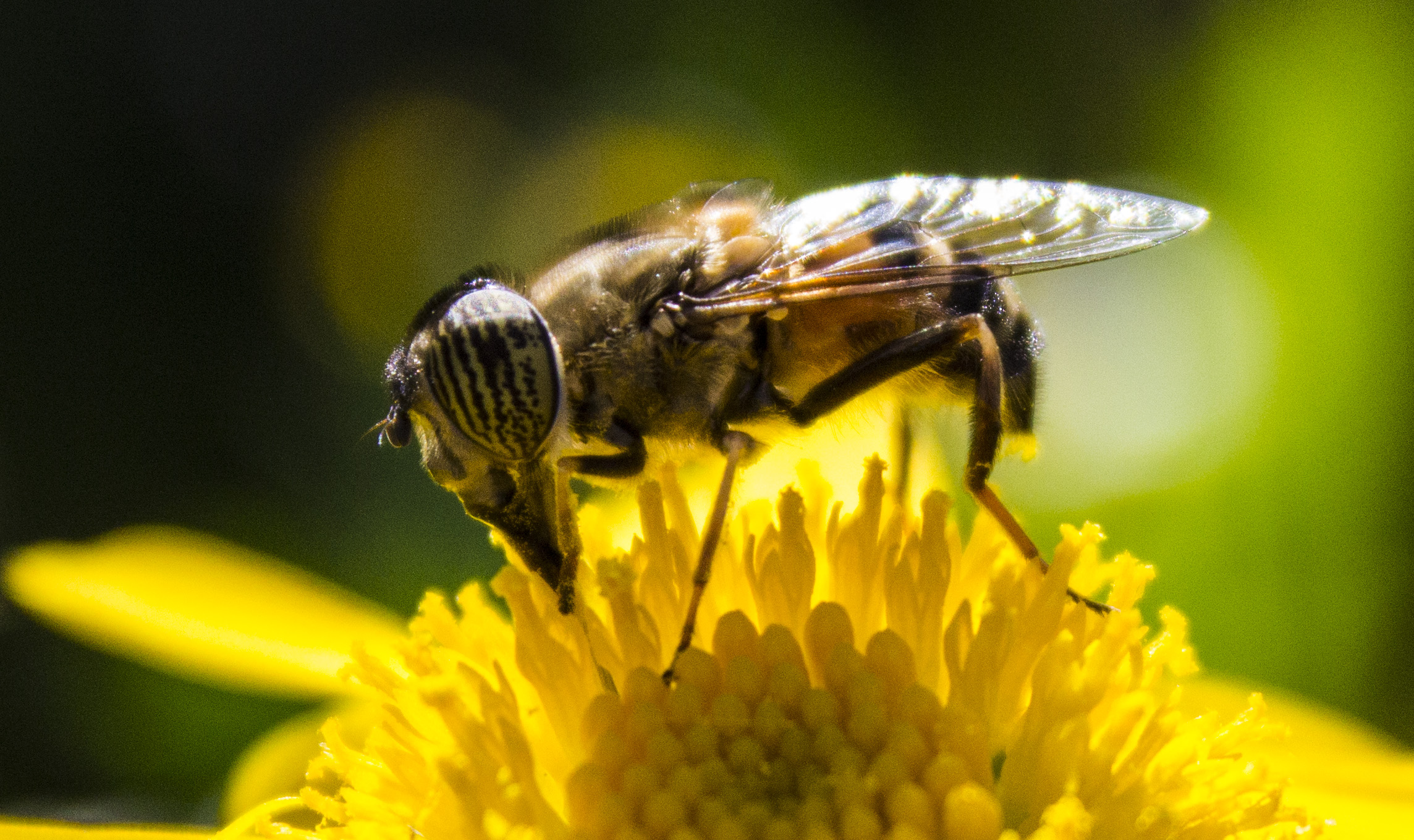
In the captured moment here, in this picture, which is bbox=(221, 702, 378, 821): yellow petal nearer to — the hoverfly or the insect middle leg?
the hoverfly

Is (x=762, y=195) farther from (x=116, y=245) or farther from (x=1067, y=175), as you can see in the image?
(x=116, y=245)

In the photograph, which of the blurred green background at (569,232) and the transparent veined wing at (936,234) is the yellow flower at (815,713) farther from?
the blurred green background at (569,232)

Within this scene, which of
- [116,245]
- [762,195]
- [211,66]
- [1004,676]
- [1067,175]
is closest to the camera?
[1004,676]

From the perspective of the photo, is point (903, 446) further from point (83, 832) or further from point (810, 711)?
point (83, 832)

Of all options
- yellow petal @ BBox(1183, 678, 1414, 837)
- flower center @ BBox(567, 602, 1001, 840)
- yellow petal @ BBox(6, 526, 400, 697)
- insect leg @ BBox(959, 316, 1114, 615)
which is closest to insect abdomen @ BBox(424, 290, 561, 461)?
flower center @ BBox(567, 602, 1001, 840)

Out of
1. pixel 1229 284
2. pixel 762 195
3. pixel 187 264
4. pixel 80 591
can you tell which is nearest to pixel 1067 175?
pixel 1229 284

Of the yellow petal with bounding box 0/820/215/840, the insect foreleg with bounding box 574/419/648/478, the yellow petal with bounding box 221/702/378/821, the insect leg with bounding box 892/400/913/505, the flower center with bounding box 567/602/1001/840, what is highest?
the insect foreleg with bounding box 574/419/648/478
